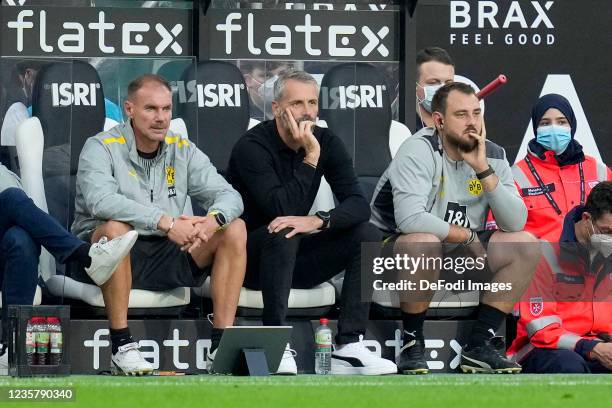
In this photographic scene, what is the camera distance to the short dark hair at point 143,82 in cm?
659

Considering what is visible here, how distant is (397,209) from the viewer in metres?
6.62

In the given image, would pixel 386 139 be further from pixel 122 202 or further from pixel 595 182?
pixel 122 202

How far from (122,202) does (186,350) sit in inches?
29.7

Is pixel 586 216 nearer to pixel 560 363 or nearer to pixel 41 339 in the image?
pixel 560 363

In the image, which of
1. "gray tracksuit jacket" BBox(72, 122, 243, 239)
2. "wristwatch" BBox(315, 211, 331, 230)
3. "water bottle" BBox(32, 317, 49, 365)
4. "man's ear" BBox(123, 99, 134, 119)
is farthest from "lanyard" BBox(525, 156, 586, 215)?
"water bottle" BBox(32, 317, 49, 365)

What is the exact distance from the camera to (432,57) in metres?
7.77

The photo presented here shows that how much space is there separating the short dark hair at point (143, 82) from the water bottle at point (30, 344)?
127cm

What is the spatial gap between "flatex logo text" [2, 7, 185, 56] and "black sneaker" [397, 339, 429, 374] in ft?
7.27

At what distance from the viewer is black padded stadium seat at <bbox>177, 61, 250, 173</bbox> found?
7.30 metres

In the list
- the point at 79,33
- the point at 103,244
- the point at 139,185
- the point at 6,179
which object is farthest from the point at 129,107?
the point at 79,33

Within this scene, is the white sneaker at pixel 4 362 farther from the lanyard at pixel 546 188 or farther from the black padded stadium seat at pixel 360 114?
the lanyard at pixel 546 188

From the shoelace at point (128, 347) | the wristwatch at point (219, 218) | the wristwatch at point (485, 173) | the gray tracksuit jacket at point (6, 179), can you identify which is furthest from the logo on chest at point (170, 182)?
the wristwatch at point (485, 173)

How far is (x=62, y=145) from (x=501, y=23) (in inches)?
113

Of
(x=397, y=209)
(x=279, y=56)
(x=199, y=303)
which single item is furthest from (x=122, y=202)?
(x=279, y=56)
